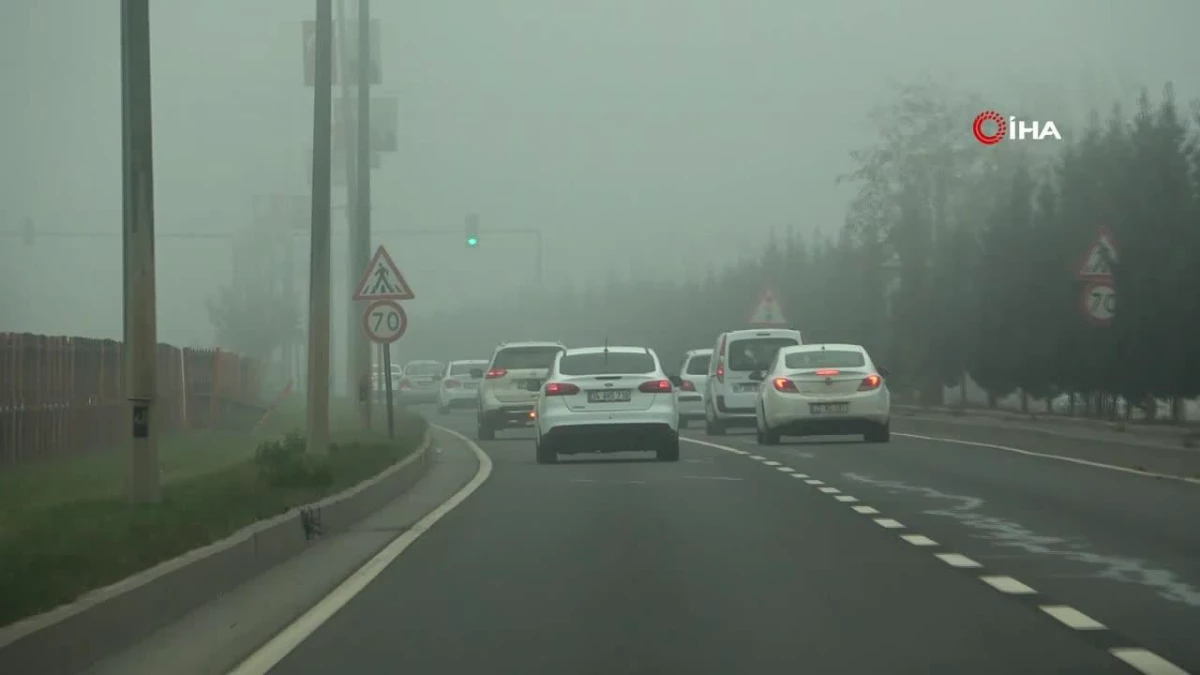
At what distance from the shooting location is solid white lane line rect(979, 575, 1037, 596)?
1273cm

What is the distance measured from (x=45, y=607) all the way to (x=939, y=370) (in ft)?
Result: 143

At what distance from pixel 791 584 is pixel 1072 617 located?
2215 mm

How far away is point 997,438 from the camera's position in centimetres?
3612

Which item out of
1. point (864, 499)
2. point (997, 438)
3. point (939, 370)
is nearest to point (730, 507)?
point (864, 499)

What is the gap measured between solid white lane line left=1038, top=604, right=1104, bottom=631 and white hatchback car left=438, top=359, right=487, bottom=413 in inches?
1935

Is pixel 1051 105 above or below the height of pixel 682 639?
above

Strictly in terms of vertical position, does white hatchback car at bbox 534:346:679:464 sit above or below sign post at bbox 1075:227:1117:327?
below

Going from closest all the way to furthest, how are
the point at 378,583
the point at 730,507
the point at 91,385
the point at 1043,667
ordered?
the point at 1043,667 → the point at 378,583 → the point at 730,507 → the point at 91,385

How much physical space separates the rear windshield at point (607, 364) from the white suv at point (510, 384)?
34.9ft

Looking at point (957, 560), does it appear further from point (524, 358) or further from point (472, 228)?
point (472, 228)

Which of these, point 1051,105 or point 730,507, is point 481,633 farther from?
point 1051,105

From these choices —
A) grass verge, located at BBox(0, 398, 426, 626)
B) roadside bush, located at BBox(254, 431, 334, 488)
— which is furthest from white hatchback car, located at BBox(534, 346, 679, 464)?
roadside bush, located at BBox(254, 431, 334, 488)

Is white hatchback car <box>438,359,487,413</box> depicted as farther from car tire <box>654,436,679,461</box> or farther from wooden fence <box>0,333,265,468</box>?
car tire <box>654,436,679,461</box>

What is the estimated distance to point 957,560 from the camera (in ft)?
48.4
